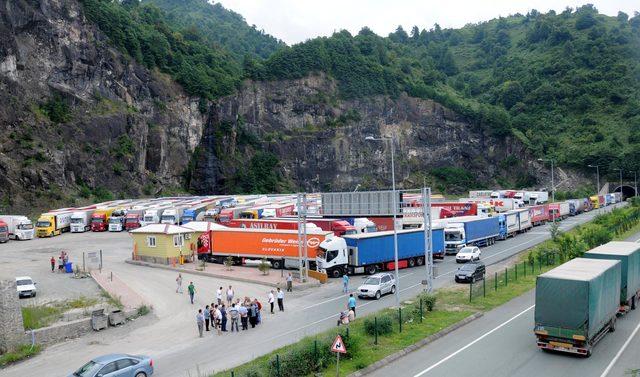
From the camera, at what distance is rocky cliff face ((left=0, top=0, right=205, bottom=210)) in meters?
79.9

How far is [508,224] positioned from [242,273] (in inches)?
1351

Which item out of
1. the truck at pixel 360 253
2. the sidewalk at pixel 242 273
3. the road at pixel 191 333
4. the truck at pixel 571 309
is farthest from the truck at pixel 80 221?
the truck at pixel 571 309

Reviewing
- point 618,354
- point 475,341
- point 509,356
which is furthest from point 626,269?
point 509,356

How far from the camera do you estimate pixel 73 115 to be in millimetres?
90250

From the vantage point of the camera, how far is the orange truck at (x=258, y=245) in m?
42.1

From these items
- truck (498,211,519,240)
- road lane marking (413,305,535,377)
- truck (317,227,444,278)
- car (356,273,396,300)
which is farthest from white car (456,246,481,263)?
road lane marking (413,305,535,377)

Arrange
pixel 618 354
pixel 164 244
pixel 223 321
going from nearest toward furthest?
pixel 618 354 < pixel 223 321 < pixel 164 244

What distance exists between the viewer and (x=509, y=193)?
3996 inches

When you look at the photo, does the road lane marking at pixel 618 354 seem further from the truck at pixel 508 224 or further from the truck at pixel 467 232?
the truck at pixel 508 224

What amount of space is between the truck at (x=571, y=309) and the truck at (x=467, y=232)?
30.9m

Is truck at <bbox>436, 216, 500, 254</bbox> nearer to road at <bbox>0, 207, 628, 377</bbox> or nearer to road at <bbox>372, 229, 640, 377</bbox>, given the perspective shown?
road at <bbox>0, 207, 628, 377</bbox>

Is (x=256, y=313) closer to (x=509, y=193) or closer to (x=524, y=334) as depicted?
(x=524, y=334)

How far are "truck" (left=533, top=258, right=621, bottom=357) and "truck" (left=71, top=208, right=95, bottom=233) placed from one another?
5772cm

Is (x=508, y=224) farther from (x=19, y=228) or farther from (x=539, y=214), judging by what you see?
(x=19, y=228)
